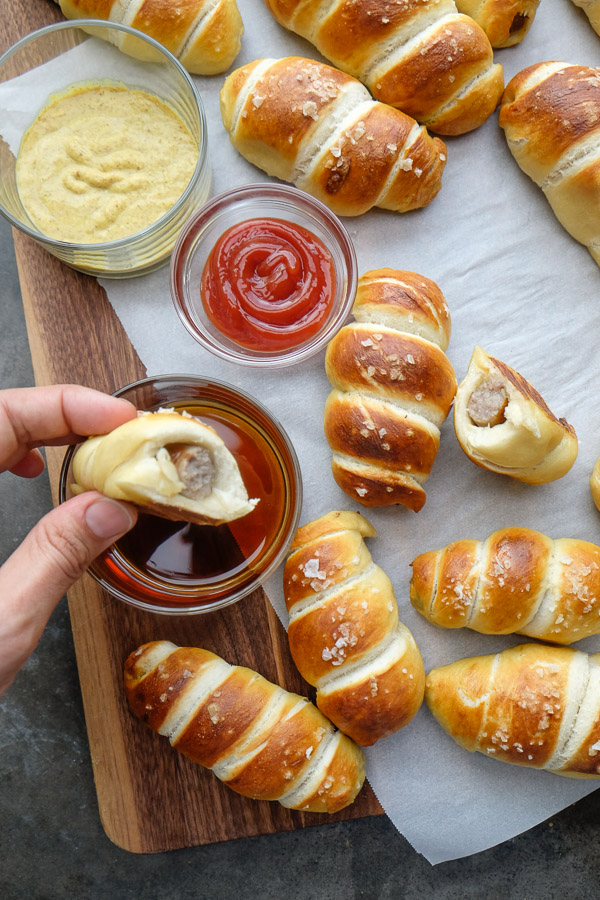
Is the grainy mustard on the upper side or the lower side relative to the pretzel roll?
upper

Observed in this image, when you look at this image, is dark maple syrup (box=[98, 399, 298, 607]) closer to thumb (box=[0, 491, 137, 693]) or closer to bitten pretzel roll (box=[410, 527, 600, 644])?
thumb (box=[0, 491, 137, 693])

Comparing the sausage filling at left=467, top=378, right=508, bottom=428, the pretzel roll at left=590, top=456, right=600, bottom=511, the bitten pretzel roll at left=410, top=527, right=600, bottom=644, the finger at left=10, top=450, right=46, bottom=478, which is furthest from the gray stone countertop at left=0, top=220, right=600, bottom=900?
the sausage filling at left=467, top=378, right=508, bottom=428

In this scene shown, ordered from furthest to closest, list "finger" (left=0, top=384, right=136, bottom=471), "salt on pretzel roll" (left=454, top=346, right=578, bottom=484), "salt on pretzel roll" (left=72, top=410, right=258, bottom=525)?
"salt on pretzel roll" (left=454, top=346, right=578, bottom=484) → "finger" (left=0, top=384, right=136, bottom=471) → "salt on pretzel roll" (left=72, top=410, right=258, bottom=525)

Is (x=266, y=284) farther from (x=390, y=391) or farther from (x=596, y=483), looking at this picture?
(x=596, y=483)

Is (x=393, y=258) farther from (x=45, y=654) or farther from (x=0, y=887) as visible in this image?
(x=0, y=887)

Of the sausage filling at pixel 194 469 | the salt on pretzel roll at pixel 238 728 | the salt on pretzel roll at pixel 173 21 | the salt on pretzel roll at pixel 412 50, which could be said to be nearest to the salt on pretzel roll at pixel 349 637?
the salt on pretzel roll at pixel 238 728

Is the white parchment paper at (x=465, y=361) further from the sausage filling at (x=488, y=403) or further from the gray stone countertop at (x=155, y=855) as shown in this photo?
the gray stone countertop at (x=155, y=855)

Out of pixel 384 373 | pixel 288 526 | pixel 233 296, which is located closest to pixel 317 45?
pixel 233 296
